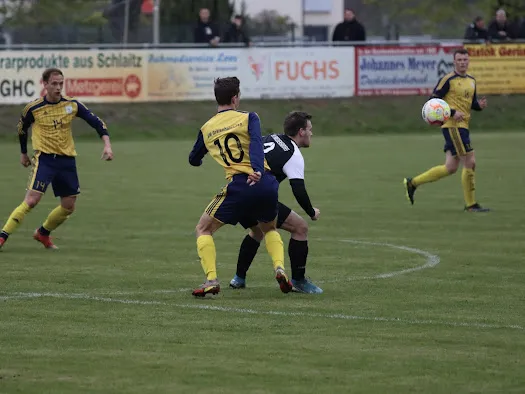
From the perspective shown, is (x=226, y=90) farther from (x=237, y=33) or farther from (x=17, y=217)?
(x=237, y=33)

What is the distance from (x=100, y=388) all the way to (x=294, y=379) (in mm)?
1078

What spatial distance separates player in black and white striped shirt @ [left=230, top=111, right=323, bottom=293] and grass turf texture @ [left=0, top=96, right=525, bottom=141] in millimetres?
22718

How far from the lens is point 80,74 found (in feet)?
110

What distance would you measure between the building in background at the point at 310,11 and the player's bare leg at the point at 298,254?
196 feet

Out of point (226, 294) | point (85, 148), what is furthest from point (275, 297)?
point (85, 148)

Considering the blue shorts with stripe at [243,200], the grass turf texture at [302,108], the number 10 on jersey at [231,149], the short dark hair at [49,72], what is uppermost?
the short dark hair at [49,72]

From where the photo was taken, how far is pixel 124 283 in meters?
11.3

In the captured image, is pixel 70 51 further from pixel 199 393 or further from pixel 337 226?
pixel 199 393

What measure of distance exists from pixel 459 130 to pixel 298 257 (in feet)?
26.7

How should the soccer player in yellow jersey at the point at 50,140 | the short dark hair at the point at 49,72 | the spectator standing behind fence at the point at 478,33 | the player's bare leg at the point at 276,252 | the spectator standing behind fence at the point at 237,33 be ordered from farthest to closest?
1. the spectator standing behind fence at the point at 478,33
2. the spectator standing behind fence at the point at 237,33
3. the soccer player in yellow jersey at the point at 50,140
4. the short dark hair at the point at 49,72
5. the player's bare leg at the point at 276,252

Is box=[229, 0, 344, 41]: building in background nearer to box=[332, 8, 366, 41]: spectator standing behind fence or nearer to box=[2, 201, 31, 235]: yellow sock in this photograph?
box=[332, 8, 366, 41]: spectator standing behind fence

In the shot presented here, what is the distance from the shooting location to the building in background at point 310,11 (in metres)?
73.7

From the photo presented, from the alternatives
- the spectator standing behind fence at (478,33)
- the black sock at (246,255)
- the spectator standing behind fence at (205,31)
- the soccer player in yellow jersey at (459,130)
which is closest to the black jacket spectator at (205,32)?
the spectator standing behind fence at (205,31)

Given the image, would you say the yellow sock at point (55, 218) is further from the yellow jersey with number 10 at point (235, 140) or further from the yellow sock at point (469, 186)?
the yellow sock at point (469, 186)
